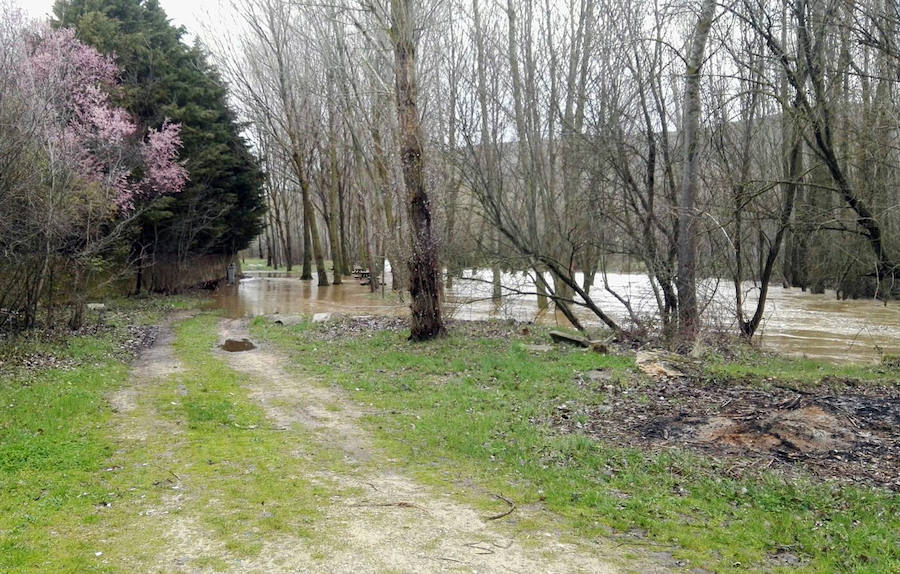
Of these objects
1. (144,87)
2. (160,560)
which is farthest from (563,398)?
(144,87)

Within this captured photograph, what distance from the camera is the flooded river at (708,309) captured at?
1414cm

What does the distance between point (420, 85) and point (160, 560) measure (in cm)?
1889

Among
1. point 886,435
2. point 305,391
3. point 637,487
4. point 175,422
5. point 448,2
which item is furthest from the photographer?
point 448,2

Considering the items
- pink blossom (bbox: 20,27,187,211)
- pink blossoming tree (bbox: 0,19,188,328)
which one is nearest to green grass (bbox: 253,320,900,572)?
pink blossoming tree (bbox: 0,19,188,328)

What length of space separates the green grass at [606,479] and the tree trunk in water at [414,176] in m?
2.76

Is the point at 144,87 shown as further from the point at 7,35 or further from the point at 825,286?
the point at 825,286

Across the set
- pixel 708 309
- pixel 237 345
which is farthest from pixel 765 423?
pixel 237 345

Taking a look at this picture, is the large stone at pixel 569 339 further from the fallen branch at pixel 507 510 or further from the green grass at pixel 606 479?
the fallen branch at pixel 507 510

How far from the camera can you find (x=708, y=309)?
485 inches

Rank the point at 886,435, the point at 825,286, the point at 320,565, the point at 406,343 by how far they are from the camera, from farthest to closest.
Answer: the point at 825,286 → the point at 406,343 → the point at 886,435 → the point at 320,565

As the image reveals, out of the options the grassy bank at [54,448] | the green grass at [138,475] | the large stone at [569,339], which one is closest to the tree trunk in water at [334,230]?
the grassy bank at [54,448]

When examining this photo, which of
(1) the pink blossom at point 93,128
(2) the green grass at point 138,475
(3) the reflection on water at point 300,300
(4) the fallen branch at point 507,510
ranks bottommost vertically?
(4) the fallen branch at point 507,510

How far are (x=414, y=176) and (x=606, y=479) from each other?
7683 mm

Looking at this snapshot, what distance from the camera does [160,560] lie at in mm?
3943
